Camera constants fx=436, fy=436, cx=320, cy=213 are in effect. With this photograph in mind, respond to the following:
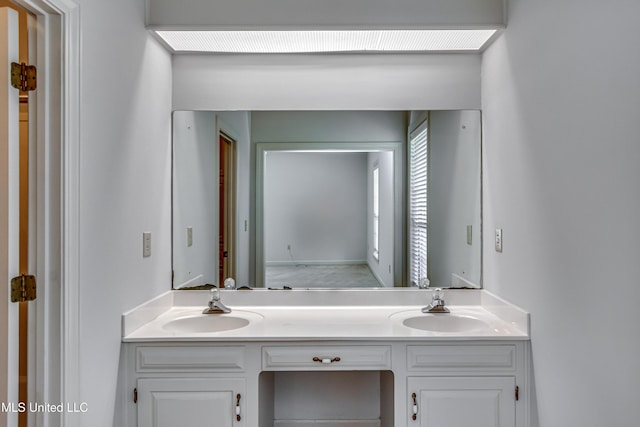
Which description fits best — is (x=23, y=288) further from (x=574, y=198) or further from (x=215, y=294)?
(x=574, y=198)

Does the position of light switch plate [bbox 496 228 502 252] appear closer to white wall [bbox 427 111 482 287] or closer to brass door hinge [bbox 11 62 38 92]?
white wall [bbox 427 111 482 287]

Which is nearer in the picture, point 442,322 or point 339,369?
point 339,369

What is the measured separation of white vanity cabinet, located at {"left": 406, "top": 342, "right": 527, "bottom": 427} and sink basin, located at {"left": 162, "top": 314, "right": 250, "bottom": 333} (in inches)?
33.2

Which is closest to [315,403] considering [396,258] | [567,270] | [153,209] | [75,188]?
[396,258]

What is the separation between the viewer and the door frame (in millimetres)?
1369

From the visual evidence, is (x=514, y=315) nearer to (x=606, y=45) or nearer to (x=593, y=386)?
(x=593, y=386)

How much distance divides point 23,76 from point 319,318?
4.93 feet

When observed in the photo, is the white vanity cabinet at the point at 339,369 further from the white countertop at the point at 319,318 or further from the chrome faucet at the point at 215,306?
the chrome faucet at the point at 215,306

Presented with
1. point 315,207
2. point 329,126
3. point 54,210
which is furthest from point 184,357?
point 329,126

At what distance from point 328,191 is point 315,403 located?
1.20 meters

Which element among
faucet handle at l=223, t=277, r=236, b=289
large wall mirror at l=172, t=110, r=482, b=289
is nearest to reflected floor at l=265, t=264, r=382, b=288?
large wall mirror at l=172, t=110, r=482, b=289

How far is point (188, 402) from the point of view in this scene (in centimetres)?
179

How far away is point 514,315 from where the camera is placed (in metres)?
A: 1.90

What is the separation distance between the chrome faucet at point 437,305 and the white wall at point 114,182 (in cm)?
136
